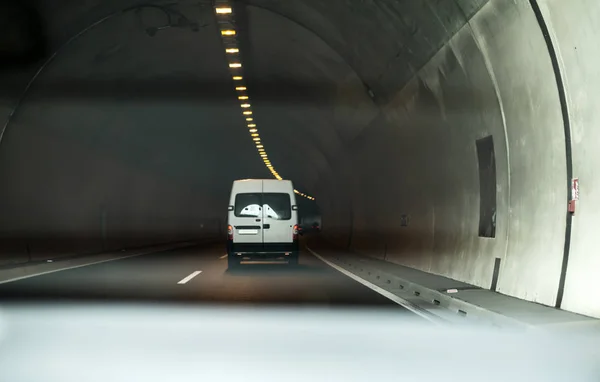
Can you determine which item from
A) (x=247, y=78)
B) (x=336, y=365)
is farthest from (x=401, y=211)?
(x=336, y=365)

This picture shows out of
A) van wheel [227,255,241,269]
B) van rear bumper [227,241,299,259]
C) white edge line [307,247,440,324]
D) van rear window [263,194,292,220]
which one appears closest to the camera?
white edge line [307,247,440,324]

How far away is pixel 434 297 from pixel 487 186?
7.49 ft

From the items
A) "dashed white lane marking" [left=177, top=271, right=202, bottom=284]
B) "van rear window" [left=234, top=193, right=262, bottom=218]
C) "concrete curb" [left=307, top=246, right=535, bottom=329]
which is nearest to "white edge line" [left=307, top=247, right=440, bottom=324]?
"concrete curb" [left=307, top=246, right=535, bottom=329]

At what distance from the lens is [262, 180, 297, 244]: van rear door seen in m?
22.6

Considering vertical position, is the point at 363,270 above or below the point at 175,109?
below

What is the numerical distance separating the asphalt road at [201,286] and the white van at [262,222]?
0.56 m

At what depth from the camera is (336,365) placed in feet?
25.7

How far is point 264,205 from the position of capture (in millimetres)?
22672

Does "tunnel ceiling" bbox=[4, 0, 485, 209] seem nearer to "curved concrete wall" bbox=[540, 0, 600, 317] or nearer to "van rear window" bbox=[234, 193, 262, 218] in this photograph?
"curved concrete wall" bbox=[540, 0, 600, 317]

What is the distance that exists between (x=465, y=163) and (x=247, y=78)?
1108cm

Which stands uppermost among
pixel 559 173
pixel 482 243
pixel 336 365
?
pixel 559 173

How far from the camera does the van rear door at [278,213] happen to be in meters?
22.6

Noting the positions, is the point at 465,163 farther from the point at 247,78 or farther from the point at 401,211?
the point at 247,78

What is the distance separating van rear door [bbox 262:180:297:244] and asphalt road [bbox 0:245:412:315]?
36.7 inches
